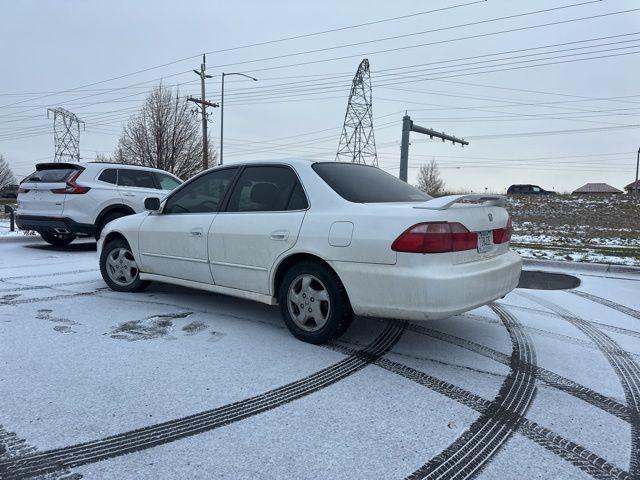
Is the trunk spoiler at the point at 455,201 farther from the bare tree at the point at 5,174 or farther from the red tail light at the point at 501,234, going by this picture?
the bare tree at the point at 5,174

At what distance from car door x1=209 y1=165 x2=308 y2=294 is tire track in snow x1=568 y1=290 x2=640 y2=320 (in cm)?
405

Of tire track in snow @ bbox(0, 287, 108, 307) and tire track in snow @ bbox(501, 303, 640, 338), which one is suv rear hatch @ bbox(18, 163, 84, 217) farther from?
tire track in snow @ bbox(501, 303, 640, 338)

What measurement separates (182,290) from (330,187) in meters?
2.90

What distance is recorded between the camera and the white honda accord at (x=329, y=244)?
337cm

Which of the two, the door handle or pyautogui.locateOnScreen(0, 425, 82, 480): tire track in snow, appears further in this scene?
the door handle

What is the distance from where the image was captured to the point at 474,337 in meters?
4.28

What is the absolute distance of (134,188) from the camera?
934 centimetres

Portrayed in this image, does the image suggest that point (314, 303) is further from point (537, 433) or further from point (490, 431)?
point (537, 433)

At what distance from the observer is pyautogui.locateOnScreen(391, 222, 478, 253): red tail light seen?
3316 millimetres

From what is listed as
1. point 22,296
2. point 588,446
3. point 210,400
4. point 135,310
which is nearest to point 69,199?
point 22,296

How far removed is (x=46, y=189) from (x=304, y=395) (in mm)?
7754

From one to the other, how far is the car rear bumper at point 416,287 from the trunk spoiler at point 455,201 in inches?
16.2

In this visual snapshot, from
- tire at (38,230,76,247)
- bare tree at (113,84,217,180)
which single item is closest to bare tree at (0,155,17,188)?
bare tree at (113,84,217,180)

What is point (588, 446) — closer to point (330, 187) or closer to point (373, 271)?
point (373, 271)
